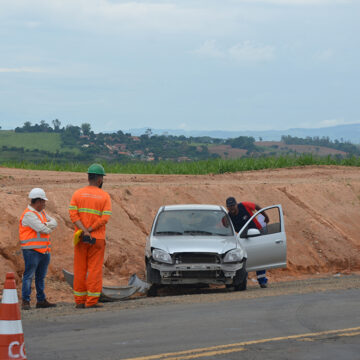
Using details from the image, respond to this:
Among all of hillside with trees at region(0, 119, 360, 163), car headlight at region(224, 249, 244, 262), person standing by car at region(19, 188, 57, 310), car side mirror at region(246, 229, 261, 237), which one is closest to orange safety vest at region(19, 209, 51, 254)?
person standing by car at region(19, 188, 57, 310)

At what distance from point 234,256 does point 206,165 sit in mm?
24977

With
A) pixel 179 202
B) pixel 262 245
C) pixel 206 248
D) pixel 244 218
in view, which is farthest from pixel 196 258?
pixel 179 202

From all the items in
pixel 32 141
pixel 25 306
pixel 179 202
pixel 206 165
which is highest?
pixel 32 141

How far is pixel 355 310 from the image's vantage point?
458 inches

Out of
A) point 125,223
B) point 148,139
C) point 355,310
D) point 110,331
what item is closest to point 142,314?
point 110,331

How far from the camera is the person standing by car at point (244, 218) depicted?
1557 cm

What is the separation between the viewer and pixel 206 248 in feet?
45.0

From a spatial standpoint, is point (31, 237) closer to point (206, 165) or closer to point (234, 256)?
point (234, 256)

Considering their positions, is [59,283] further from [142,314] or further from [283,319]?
[283,319]

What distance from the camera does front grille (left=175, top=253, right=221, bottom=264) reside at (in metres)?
13.6

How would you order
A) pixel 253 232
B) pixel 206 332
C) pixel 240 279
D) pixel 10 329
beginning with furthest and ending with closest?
pixel 253 232 → pixel 240 279 → pixel 206 332 → pixel 10 329

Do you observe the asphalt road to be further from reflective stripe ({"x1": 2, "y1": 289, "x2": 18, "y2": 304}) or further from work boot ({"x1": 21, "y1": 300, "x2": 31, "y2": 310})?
work boot ({"x1": 21, "y1": 300, "x2": 31, "y2": 310})

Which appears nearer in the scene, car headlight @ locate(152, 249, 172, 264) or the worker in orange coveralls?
the worker in orange coveralls

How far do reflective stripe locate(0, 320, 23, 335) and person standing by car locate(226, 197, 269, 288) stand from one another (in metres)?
8.43
